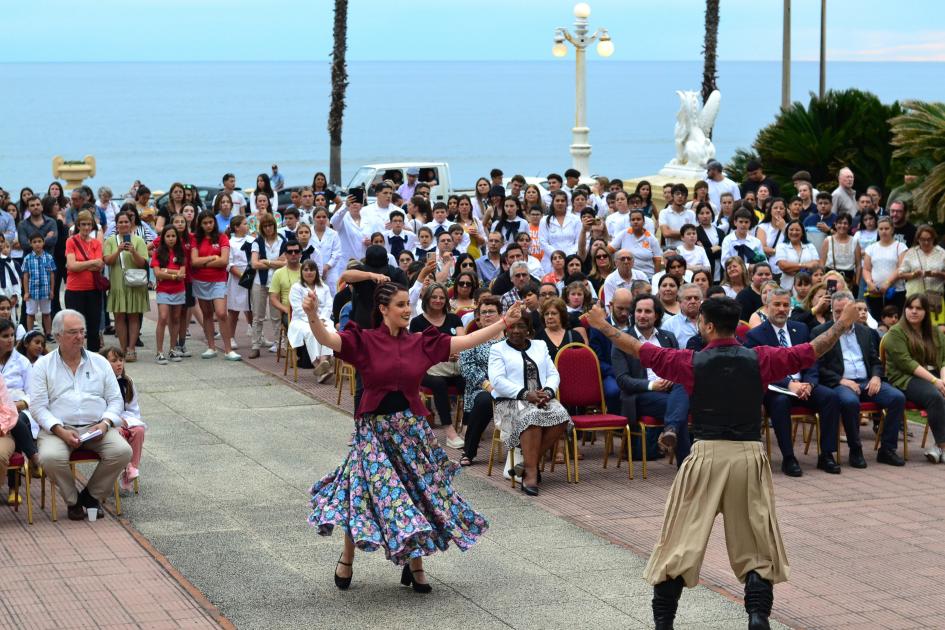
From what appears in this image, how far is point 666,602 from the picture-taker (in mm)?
7387

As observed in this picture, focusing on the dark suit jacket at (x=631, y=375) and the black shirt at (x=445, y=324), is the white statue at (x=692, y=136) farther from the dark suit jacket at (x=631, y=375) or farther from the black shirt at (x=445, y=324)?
the dark suit jacket at (x=631, y=375)

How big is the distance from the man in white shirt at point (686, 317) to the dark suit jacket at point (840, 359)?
1.03 meters

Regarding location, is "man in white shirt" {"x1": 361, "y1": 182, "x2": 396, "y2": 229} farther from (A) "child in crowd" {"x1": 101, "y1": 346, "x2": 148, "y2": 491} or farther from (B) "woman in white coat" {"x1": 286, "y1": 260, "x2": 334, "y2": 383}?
(A) "child in crowd" {"x1": 101, "y1": 346, "x2": 148, "y2": 491}

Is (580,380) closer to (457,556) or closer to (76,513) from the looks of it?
(457,556)

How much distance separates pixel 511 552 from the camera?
937cm

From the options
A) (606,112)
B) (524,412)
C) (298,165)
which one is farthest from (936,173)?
(606,112)

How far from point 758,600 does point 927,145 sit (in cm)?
1157

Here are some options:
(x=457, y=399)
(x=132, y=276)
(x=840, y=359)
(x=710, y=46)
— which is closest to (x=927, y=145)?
(x=840, y=359)

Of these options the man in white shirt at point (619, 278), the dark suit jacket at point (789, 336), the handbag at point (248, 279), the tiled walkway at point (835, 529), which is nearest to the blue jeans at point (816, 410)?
the dark suit jacket at point (789, 336)

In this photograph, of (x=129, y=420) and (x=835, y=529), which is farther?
(x=129, y=420)

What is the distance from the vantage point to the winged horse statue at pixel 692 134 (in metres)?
28.5

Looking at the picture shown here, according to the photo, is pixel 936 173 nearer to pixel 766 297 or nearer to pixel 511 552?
pixel 766 297

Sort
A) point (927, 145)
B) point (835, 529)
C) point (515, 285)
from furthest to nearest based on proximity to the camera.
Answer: point (927, 145)
point (515, 285)
point (835, 529)

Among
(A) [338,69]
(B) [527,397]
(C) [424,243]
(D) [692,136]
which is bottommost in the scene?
(B) [527,397]
